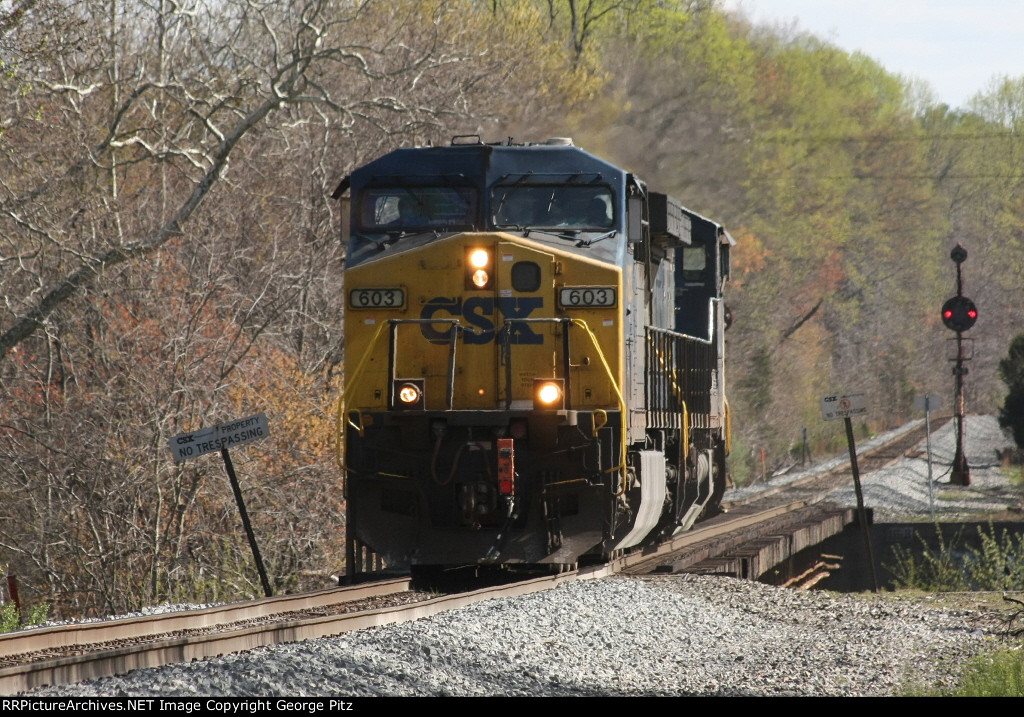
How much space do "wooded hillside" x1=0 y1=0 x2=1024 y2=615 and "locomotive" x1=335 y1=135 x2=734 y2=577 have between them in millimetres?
4276

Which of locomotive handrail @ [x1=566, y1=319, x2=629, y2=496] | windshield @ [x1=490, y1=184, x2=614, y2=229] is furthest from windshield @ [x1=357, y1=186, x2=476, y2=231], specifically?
locomotive handrail @ [x1=566, y1=319, x2=629, y2=496]

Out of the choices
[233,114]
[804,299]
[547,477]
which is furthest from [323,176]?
[804,299]

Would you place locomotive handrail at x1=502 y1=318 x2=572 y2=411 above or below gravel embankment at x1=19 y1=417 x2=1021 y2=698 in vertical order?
above

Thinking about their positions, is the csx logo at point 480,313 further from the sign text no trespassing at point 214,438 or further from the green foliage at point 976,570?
the green foliage at point 976,570

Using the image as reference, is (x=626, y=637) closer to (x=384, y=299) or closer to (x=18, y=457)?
(x=384, y=299)

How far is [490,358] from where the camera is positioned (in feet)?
34.3

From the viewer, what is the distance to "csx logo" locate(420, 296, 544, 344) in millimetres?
10422

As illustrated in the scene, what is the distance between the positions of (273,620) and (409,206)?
388 centimetres

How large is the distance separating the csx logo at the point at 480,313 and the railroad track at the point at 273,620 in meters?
2.08

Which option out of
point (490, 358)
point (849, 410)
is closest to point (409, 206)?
point (490, 358)

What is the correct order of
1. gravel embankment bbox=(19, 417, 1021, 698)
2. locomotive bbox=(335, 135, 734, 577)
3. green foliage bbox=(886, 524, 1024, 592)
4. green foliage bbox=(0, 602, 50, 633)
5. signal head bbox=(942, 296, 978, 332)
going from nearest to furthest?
gravel embankment bbox=(19, 417, 1021, 698)
locomotive bbox=(335, 135, 734, 577)
green foliage bbox=(0, 602, 50, 633)
green foliage bbox=(886, 524, 1024, 592)
signal head bbox=(942, 296, 978, 332)

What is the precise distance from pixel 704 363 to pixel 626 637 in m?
6.91

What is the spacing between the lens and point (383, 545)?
34.1 feet

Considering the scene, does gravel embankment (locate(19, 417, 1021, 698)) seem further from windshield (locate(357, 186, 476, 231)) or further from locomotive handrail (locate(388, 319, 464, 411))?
windshield (locate(357, 186, 476, 231))
